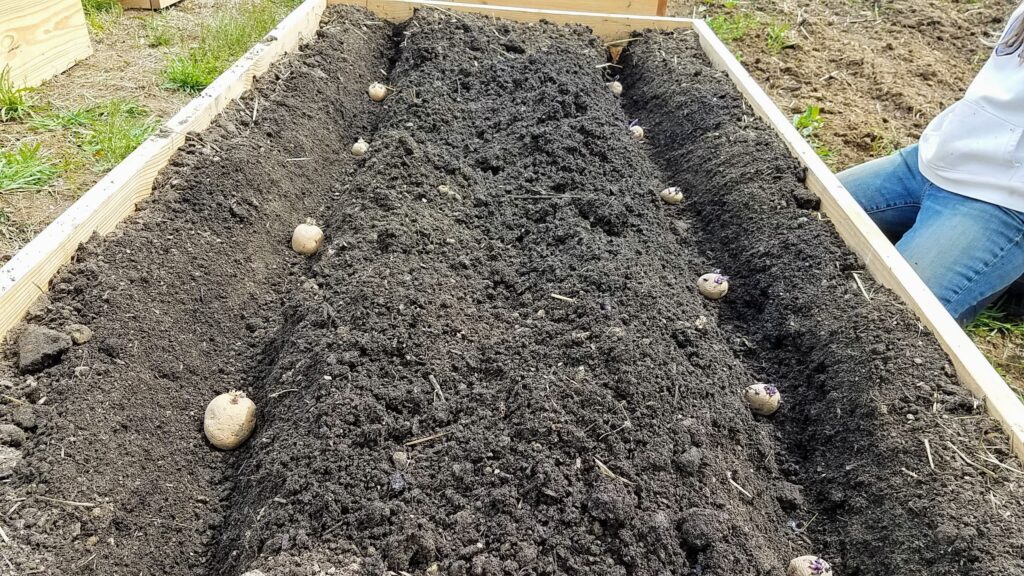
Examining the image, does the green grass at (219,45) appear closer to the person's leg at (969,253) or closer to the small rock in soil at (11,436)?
the small rock in soil at (11,436)

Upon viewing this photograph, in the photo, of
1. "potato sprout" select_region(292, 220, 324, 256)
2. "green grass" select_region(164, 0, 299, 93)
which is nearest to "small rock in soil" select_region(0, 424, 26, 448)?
"potato sprout" select_region(292, 220, 324, 256)

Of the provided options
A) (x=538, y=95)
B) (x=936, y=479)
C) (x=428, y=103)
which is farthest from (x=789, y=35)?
(x=936, y=479)

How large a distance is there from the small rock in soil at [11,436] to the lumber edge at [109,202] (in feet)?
1.07

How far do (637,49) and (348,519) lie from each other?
3.62m

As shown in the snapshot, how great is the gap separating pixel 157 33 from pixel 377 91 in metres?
1.81

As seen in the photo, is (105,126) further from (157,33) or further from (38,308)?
(38,308)

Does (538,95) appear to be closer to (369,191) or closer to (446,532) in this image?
(369,191)

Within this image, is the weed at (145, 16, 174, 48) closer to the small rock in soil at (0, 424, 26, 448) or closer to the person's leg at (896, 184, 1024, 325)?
the small rock in soil at (0, 424, 26, 448)

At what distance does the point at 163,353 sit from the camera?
85.0 inches

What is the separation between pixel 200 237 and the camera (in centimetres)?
254

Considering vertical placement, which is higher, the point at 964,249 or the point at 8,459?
the point at 964,249

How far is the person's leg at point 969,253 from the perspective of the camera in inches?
104

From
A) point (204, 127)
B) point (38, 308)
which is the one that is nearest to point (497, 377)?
point (38, 308)

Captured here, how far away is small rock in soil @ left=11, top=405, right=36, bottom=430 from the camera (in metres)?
1.80
